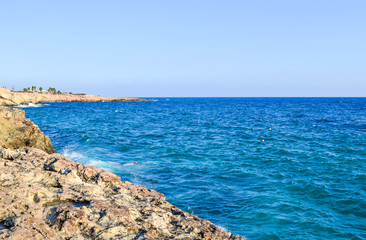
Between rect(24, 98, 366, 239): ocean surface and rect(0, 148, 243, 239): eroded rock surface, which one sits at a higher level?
rect(0, 148, 243, 239): eroded rock surface

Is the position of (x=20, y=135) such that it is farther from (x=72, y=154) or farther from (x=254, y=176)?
(x=254, y=176)

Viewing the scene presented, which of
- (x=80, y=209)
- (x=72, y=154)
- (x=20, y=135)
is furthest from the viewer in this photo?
(x=72, y=154)

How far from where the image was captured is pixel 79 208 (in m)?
6.55

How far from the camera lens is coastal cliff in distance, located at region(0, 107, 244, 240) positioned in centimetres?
586

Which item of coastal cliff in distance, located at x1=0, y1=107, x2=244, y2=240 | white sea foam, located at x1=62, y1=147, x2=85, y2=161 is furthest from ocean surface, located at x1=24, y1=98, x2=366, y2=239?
coastal cliff in distance, located at x1=0, y1=107, x2=244, y2=240

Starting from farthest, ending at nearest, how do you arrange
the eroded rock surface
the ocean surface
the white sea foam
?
the white sea foam < the ocean surface < the eroded rock surface

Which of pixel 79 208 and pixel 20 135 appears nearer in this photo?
pixel 79 208

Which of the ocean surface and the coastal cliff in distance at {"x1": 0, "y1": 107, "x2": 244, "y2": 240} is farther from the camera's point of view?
the ocean surface

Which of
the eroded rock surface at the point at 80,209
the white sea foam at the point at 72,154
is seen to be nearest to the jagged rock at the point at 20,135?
the white sea foam at the point at 72,154

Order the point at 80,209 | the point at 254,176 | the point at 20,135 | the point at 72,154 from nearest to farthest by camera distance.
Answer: the point at 80,209
the point at 254,176
the point at 20,135
the point at 72,154

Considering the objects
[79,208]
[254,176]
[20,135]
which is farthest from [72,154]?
[79,208]

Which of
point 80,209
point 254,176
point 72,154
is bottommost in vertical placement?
point 72,154

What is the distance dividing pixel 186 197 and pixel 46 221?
7.76 meters

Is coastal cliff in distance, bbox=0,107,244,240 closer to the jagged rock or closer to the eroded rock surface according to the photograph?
the eroded rock surface
